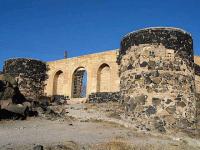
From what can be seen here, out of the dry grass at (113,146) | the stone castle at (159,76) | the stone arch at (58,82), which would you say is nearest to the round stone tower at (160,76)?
the stone castle at (159,76)

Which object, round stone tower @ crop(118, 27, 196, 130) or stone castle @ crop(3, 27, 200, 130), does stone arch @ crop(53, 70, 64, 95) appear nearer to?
stone castle @ crop(3, 27, 200, 130)

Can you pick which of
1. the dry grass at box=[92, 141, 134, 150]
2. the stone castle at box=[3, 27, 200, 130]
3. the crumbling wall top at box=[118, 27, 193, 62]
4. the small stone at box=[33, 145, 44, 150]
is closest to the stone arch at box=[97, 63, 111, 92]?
the stone castle at box=[3, 27, 200, 130]

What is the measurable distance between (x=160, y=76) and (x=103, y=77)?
20.6 feet

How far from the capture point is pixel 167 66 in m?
16.0

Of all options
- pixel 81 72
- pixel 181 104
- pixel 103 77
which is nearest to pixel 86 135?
pixel 181 104


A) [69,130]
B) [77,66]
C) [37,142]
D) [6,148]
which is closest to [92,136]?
[69,130]

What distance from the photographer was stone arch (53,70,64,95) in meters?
23.7

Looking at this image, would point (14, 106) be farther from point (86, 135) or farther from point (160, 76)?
point (160, 76)

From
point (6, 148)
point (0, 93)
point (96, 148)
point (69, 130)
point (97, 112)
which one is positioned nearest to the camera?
point (6, 148)

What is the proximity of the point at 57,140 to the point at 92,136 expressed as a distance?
1.65m

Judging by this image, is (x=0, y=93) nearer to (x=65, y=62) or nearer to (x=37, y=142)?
(x=37, y=142)

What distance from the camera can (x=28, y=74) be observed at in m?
22.9

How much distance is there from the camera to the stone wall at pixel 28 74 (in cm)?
2262

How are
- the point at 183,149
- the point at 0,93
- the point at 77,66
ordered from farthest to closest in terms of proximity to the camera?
the point at 77,66, the point at 0,93, the point at 183,149
